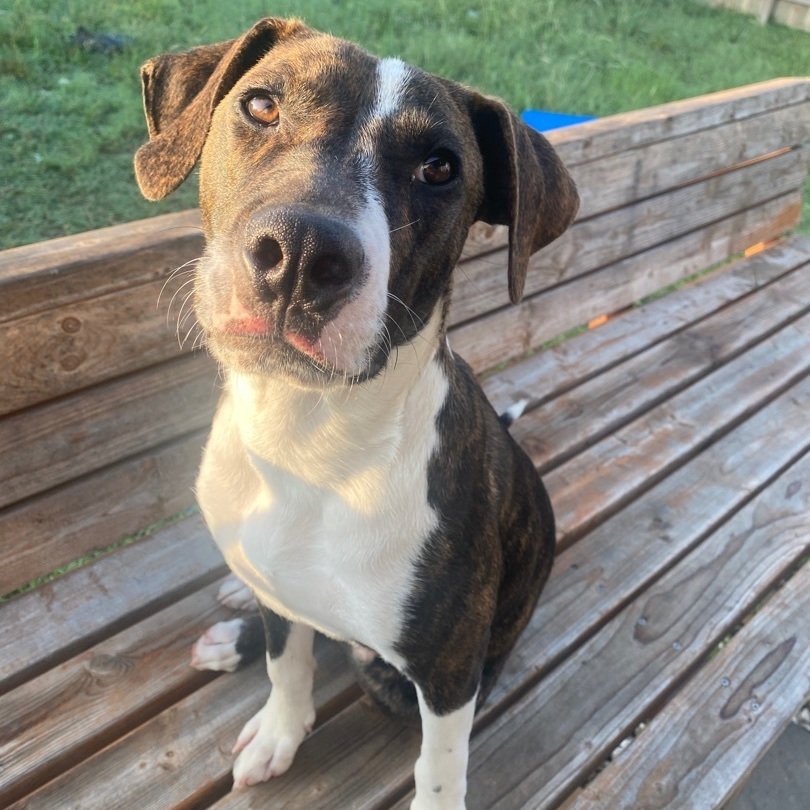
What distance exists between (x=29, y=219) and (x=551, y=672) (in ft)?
7.46

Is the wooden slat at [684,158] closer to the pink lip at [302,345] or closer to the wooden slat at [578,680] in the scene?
the wooden slat at [578,680]

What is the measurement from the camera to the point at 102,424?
224cm

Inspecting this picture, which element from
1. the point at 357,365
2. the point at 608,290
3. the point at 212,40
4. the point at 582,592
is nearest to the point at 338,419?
the point at 357,365

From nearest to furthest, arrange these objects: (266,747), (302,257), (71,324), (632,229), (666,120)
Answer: (302,257), (266,747), (71,324), (666,120), (632,229)

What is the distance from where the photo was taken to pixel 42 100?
3287 mm

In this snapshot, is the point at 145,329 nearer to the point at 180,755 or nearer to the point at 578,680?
the point at 180,755

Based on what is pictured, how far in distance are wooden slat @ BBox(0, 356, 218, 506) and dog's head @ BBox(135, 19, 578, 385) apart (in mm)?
684

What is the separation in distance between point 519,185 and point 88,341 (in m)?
1.15

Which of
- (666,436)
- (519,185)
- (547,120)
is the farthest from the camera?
(547,120)

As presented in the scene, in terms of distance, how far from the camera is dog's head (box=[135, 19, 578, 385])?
125cm

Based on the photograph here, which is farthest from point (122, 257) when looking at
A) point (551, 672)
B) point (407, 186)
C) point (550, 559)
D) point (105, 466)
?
point (551, 672)

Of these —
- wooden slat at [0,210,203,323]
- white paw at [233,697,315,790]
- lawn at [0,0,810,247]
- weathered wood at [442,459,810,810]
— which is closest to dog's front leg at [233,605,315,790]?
white paw at [233,697,315,790]

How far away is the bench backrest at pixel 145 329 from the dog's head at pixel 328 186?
1.40ft

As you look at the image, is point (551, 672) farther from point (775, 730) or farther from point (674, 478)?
point (674, 478)
